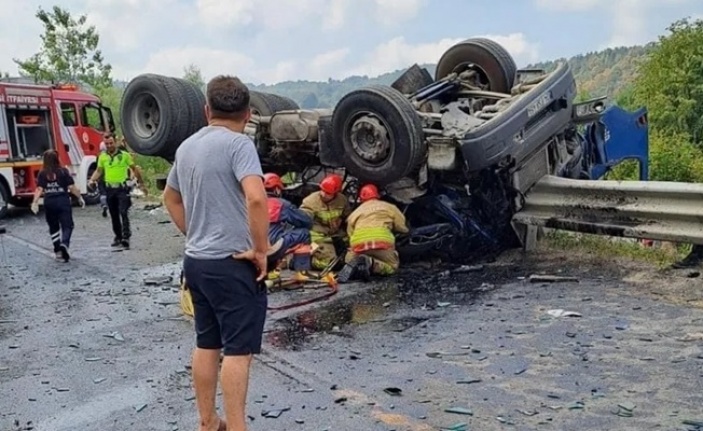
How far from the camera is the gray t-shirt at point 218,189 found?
2.90 m

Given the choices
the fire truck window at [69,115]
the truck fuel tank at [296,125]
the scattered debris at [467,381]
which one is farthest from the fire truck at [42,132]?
the scattered debris at [467,381]

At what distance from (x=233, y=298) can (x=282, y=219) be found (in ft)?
11.6

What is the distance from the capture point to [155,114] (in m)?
8.02

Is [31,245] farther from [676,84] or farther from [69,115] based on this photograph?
[676,84]

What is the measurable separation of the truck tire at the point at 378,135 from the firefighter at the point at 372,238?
0.25 m

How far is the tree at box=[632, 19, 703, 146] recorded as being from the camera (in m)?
34.3

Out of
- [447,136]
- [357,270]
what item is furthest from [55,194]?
[447,136]

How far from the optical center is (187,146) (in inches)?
119

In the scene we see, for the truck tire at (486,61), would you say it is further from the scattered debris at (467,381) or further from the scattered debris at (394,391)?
the scattered debris at (394,391)

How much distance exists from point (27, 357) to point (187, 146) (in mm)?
2493

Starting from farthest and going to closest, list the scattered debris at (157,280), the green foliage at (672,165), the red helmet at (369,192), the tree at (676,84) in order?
the tree at (676,84) < the green foliage at (672,165) < the scattered debris at (157,280) < the red helmet at (369,192)

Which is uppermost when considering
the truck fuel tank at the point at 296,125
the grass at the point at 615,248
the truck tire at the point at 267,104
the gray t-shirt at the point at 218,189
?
the truck tire at the point at 267,104

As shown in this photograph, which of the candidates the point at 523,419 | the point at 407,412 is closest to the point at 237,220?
the point at 407,412

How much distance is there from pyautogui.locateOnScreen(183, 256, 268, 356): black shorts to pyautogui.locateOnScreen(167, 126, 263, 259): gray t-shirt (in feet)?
0.17
